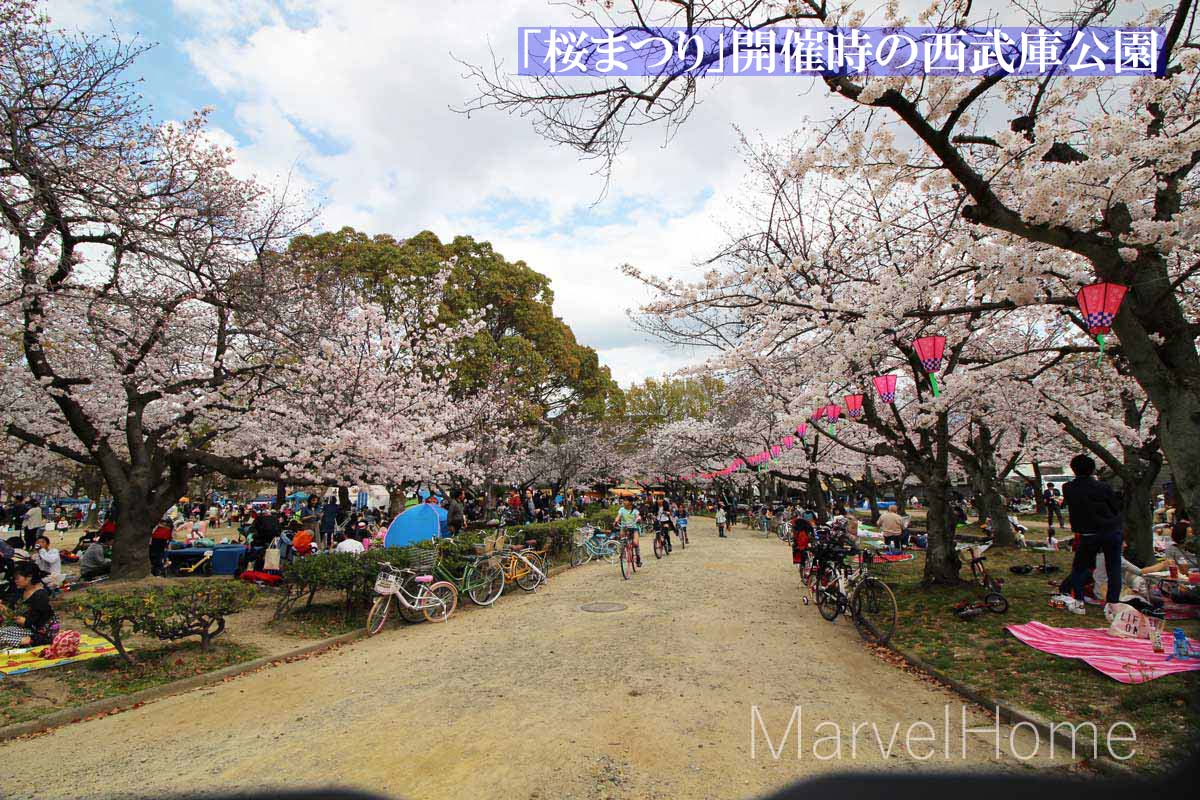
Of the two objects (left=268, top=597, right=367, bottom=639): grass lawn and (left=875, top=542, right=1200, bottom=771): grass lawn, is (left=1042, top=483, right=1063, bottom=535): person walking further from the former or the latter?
(left=268, top=597, right=367, bottom=639): grass lawn

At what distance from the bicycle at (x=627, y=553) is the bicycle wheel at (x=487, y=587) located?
3.24 metres

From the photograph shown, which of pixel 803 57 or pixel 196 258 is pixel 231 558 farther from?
pixel 803 57

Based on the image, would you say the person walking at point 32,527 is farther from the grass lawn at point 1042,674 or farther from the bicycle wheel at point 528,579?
the grass lawn at point 1042,674

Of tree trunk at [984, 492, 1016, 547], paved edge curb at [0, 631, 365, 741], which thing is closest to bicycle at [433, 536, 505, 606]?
paved edge curb at [0, 631, 365, 741]

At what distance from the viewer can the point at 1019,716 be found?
479 centimetres

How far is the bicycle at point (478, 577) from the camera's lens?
36.1ft

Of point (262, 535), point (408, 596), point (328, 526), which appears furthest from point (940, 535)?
point (328, 526)

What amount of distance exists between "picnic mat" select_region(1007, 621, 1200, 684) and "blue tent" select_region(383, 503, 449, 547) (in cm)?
1049

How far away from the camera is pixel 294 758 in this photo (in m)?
4.46

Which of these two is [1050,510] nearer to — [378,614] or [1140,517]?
[1140,517]

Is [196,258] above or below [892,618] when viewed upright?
above

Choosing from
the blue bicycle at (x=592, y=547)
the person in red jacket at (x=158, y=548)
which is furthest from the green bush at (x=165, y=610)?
the blue bicycle at (x=592, y=547)

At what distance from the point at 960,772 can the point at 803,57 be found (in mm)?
5842

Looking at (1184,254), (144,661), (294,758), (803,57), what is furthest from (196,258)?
(1184,254)
